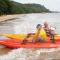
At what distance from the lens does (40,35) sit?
15.7m

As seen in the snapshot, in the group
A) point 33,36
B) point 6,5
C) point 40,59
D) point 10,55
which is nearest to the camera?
point 40,59

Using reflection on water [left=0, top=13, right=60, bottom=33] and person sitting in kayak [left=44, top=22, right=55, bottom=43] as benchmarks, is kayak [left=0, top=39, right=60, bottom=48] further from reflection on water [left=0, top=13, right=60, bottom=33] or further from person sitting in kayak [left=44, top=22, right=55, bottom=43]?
reflection on water [left=0, top=13, right=60, bottom=33]

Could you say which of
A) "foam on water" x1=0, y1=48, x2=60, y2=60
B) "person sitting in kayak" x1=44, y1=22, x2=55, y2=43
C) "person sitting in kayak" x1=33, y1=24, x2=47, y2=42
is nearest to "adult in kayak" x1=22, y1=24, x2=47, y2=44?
"person sitting in kayak" x1=33, y1=24, x2=47, y2=42

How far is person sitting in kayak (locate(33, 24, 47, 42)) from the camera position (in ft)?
51.0

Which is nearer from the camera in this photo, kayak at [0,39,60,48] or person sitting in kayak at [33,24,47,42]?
kayak at [0,39,60,48]

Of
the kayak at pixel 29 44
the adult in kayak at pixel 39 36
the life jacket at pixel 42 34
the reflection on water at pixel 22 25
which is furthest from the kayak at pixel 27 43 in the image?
the reflection on water at pixel 22 25

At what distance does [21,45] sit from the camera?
15.2 metres

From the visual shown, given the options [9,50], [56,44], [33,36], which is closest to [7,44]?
[9,50]

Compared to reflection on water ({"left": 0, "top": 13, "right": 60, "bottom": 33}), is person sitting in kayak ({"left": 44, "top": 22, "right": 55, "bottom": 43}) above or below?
above

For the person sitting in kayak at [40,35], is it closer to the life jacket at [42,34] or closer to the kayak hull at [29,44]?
the life jacket at [42,34]

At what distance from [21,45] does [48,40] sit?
1.62 m

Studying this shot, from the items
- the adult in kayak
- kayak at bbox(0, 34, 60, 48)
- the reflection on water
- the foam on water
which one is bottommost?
the reflection on water

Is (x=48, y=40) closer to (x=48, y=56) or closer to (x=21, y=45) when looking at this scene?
(x=21, y=45)

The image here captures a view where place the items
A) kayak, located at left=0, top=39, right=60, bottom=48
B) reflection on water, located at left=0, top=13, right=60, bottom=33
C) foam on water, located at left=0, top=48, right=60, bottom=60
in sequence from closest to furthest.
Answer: foam on water, located at left=0, top=48, right=60, bottom=60, kayak, located at left=0, top=39, right=60, bottom=48, reflection on water, located at left=0, top=13, right=60, bottom=33
